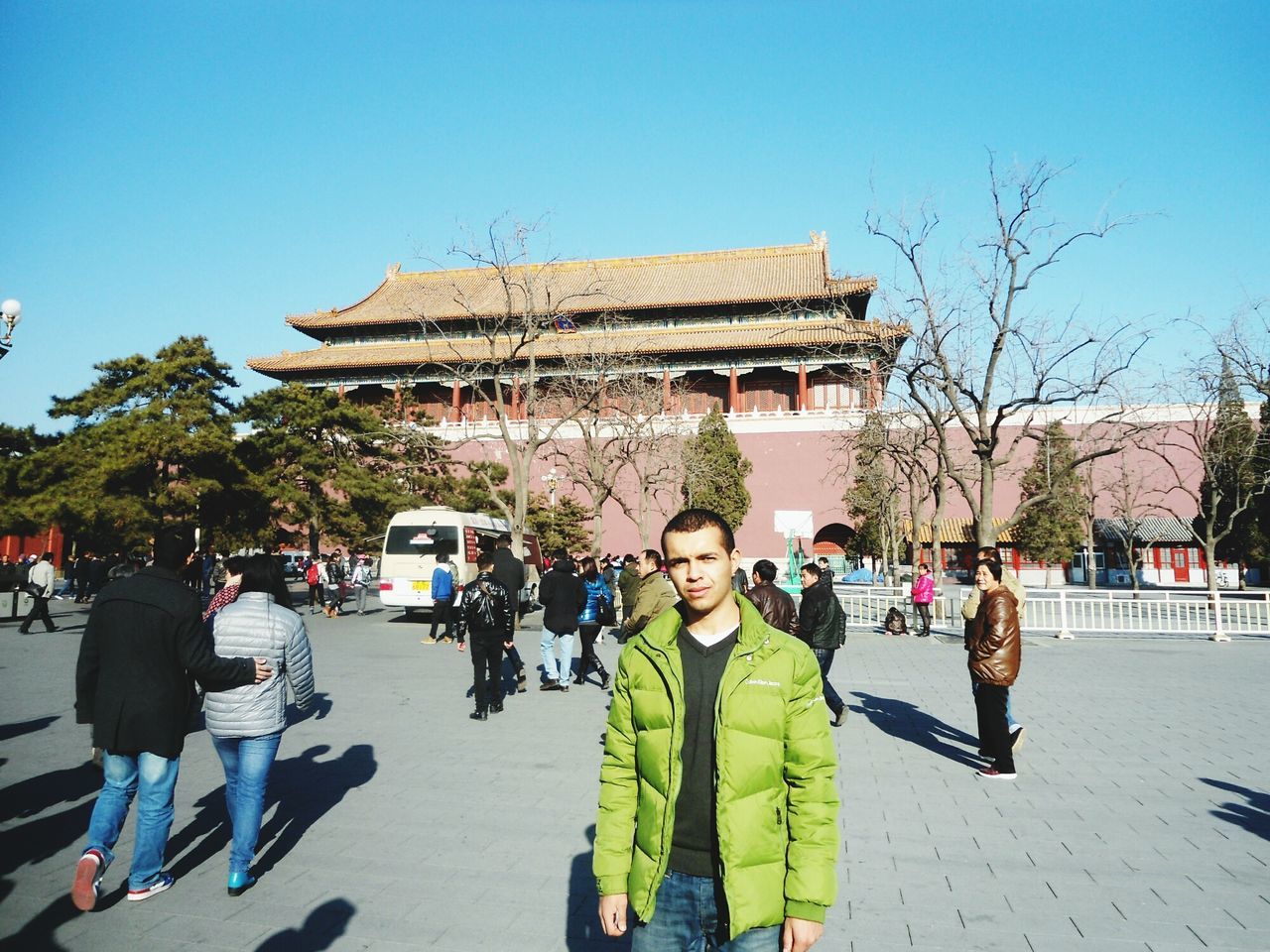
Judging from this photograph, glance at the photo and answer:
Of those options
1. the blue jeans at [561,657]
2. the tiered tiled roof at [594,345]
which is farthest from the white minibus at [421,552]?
the tiered tiled roof at [594,345]

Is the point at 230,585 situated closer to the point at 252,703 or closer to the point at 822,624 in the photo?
the point at 252,703

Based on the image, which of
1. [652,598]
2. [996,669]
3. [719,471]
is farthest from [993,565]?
[719,471]

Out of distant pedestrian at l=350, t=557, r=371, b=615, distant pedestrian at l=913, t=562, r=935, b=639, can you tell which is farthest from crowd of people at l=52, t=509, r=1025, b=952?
distant pedestrian at l=350, t=557, r=371, b=615

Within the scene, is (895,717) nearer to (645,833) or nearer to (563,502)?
(645,833)

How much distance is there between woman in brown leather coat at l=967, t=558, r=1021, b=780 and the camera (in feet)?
19.5

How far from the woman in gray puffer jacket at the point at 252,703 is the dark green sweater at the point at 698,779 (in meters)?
2.51

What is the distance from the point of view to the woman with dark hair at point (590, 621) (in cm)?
998

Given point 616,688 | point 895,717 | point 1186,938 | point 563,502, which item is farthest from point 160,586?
point 563,502

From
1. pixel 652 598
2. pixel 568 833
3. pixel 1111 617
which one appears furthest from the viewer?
pixel 1111 617

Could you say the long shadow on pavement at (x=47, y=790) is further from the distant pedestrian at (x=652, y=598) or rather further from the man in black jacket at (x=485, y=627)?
the distant pedestrian at (x=652, y=598)

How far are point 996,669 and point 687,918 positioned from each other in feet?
14.5

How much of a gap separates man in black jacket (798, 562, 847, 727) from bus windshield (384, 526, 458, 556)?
11.9 m

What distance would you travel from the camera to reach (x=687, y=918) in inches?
88.7

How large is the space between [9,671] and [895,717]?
1050cm
